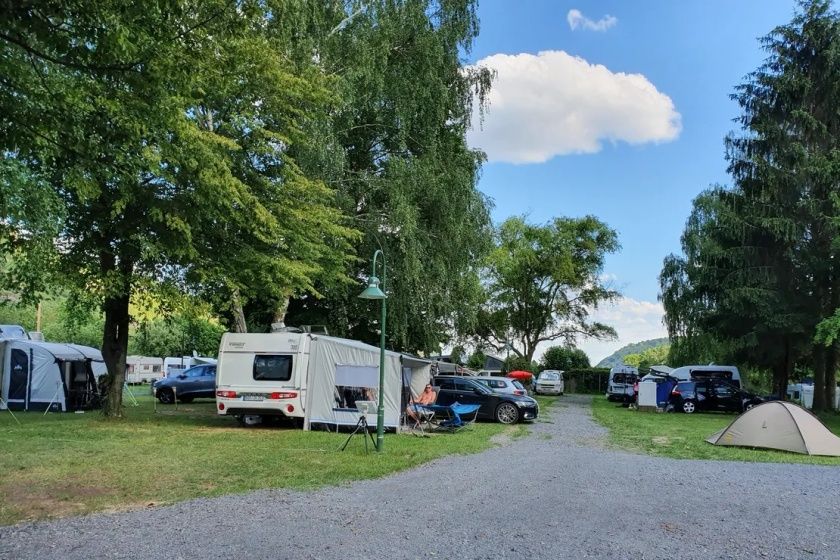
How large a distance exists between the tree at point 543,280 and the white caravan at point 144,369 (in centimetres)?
2479

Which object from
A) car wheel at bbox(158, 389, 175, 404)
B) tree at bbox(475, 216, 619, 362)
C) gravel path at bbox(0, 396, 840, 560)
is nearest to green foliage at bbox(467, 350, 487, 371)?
tree at bbox(475, 216, 619, 362)

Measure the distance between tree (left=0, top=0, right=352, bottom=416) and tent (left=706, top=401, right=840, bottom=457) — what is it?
408 inches

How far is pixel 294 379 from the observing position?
15328 millimetres

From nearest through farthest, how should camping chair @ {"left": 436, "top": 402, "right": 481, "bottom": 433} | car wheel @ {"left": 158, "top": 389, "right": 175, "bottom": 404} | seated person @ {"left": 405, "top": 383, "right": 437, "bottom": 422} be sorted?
seated person @ {"left": 405, "top": 383, "right": 437, "bottom": 422}
camping chair @ {"left": 436, "top": 402, "right": 481, "bottom": 433}
car wheel @ {"left": 158, "top": 389, "right": 175, "bottom": 404}

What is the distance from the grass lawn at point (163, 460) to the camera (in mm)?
7492

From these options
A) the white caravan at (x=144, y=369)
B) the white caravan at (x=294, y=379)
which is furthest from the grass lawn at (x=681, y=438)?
the white caravan at (x=144, y=369)

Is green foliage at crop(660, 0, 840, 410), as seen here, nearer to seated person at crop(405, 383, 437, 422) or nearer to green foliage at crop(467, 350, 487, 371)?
seated person at crop(405, 383, 437, 422)

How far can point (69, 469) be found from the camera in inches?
357

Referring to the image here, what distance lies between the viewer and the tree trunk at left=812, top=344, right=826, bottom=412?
27.0 m

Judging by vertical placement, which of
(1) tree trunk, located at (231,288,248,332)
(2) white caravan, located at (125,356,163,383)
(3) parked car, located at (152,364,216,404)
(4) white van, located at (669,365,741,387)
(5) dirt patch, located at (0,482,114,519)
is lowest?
(2) white caravan, located at (125,356,163,383)

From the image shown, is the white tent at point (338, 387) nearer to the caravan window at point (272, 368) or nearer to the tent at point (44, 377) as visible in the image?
the caravan window at point (272, 368)

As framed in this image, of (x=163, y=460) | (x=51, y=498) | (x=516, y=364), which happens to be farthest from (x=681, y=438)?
(x=516, y=364)

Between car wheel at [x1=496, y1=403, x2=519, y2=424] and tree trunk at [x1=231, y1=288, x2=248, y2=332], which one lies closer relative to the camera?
tree trunk at [x1=231, y1=288, x2=248, y2=332]

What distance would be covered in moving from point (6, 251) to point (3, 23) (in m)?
9.30
